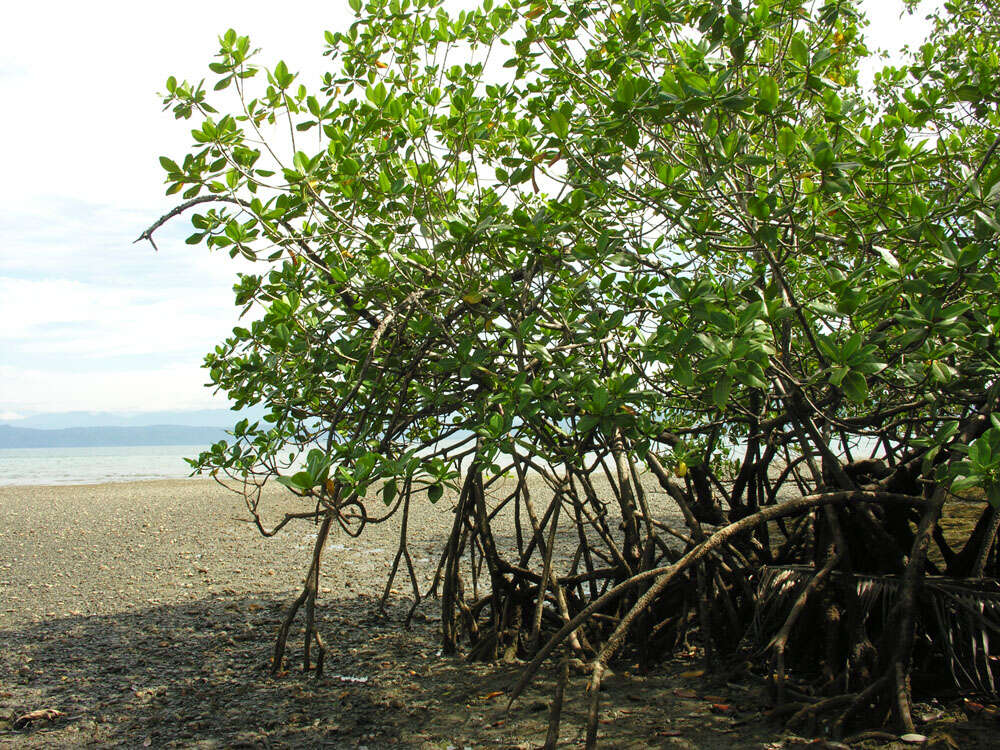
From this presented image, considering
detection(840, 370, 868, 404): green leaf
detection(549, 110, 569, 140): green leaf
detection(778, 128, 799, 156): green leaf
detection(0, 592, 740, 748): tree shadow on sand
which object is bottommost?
detection(0, 592, 740, 748): tree shadow on sand

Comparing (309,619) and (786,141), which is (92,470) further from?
(786,141)

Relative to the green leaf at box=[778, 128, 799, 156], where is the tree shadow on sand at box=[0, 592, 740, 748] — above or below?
below

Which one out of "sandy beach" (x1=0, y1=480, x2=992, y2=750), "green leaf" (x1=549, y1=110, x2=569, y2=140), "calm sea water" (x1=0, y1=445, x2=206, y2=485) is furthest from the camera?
"calm sea water" (x1=0, y1=445, x2=206, y2=485)

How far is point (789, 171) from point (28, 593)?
6918 millimetres

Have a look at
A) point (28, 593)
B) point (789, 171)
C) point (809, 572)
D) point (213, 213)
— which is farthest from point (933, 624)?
point (28, 593)

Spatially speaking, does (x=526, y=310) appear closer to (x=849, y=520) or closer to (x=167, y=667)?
(x=849, y=520)

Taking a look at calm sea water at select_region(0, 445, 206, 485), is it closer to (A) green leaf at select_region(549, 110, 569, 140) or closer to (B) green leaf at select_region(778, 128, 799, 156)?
(A) green leaf at select_region(549, 110, 569, 140)

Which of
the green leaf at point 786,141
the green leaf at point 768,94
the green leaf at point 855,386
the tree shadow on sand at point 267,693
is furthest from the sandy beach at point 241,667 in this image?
the green leaf at point 768,94

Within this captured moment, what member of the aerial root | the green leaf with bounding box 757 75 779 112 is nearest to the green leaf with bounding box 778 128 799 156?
the green leaf with bounding box 757 75 779 112

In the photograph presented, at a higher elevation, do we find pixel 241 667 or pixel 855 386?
pixel 855 386

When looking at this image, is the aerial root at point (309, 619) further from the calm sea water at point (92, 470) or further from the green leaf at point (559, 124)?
the calm sea water at point (92, 470)

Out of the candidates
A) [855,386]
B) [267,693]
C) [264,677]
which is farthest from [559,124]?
[264,677]

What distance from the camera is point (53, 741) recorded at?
3.38m

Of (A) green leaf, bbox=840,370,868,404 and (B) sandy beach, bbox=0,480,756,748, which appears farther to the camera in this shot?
(B) sandy beach, bbox=0,480,756,748
